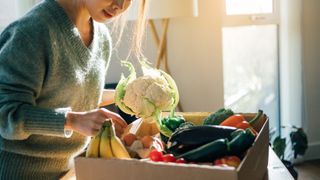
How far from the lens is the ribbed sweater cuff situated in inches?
33.1

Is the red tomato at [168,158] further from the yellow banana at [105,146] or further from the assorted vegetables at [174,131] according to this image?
the yellow banana at [105,146]

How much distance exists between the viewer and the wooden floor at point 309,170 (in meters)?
2.65

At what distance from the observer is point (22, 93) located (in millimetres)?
854

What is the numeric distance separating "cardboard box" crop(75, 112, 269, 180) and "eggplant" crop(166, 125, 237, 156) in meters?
0.07

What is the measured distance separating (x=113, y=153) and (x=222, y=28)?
2.15 metres

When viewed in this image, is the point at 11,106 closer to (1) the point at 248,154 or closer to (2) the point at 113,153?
(2) the point at 113,153

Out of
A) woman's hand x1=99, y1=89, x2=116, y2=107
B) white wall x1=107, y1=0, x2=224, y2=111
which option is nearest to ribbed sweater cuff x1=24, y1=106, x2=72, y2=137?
woman's hand x1=99, y1=89, x2=116, y2=107

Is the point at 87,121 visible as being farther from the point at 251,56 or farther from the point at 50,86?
the point at 251,56

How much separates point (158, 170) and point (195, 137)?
0.14 meters

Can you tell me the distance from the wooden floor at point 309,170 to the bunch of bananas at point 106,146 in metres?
2.16

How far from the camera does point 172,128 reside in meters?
0.98

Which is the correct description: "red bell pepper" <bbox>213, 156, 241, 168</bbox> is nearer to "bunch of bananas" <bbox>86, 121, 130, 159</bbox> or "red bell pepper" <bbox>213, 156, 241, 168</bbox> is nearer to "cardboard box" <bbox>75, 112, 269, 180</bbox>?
"cardboard box" <bbox>75, 112, 269, 180</bbox>

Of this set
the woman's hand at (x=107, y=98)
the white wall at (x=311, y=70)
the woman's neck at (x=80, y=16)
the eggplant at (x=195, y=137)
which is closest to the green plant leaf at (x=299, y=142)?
the white wall at (x=311, y=70)

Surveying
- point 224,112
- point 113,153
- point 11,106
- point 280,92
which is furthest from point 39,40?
point 280,92
